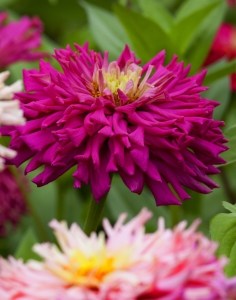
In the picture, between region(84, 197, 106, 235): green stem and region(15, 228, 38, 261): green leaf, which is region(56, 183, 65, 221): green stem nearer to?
region(15, 228, 38, 261): green leaf

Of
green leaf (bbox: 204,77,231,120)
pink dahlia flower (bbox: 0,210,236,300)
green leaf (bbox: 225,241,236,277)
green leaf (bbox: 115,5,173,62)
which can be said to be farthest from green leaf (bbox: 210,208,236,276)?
green leaf (bbox: 204,77,231,120)

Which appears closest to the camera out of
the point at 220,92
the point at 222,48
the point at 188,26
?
the point at 188,26

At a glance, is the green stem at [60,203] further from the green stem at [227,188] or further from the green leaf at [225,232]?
the green leaf at [225,232]

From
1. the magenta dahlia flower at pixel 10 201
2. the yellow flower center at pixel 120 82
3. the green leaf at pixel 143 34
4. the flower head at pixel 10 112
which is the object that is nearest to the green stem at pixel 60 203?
the magenta dahlia flower at pixel 10 201

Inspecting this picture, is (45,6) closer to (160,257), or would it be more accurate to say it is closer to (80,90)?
(80,90)

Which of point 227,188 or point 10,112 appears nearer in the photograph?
point 10,112

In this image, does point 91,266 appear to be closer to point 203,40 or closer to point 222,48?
point 203,40

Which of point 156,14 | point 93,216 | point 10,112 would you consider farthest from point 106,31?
point 10,112
